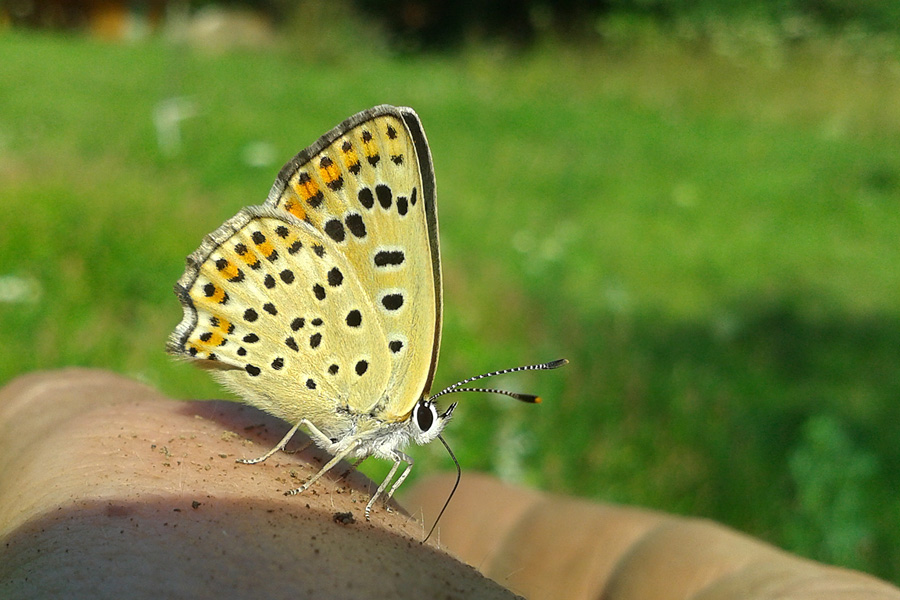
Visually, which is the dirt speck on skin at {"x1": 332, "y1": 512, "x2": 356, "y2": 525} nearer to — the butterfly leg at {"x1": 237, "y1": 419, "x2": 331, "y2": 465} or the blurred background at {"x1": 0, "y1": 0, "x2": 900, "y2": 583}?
the butterfly leg at {"x1": 237, "y1": 419, "x2": 331, "y2": 465}

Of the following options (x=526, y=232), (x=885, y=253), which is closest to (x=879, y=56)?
(x=885, y=253)

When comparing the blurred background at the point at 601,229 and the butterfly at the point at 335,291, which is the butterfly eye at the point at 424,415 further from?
the blurred background at the point at 601,229

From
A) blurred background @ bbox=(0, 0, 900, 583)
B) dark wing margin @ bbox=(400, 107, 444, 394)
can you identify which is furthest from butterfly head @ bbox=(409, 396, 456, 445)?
blurred background @ bbox=(0, 0, 900, 583)

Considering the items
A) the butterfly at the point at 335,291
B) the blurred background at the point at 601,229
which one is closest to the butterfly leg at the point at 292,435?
the butterfly at the point at 335,291

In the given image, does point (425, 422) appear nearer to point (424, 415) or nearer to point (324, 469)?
point (424, 415)

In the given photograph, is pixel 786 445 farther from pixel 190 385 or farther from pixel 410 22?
pixel 410 22

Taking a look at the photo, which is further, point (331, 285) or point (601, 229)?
point (601, 229)

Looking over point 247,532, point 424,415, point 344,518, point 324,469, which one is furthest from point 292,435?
point 247,532
